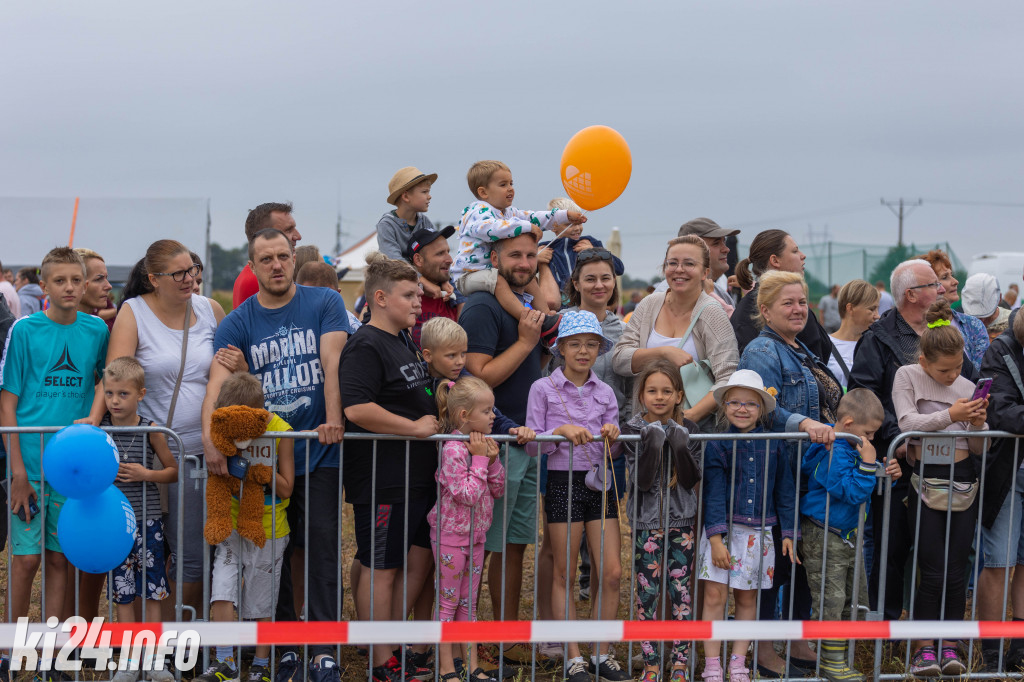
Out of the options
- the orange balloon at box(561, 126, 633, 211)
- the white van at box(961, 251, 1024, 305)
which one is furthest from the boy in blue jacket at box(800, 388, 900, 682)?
the white van at box(961, 251, 1024, 305)

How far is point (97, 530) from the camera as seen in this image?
151 inches

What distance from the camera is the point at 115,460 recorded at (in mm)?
3795

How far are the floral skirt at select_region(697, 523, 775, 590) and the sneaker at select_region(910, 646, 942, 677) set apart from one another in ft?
3.07

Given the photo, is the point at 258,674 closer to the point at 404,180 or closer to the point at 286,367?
the point at 286,367

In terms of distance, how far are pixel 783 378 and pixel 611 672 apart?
1763 millimetres

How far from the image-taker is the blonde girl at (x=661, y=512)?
4.32 m

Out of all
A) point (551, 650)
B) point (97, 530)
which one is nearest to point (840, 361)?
point (551, 650)

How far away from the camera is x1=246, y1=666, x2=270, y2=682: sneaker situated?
13.9ft

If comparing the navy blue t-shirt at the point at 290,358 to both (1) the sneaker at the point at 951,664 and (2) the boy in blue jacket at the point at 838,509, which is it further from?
(1) the sneaker at the point at 951,664

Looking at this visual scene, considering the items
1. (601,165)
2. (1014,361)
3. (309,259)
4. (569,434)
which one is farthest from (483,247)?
(1014,361)

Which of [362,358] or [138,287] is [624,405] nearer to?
[362,358]

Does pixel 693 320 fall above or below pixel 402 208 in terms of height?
below

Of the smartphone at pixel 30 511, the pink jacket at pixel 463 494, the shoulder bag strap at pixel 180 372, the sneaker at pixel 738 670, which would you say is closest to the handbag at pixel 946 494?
the sneaker at pixel 738 670

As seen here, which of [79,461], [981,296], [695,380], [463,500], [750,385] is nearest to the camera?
[79,461]
